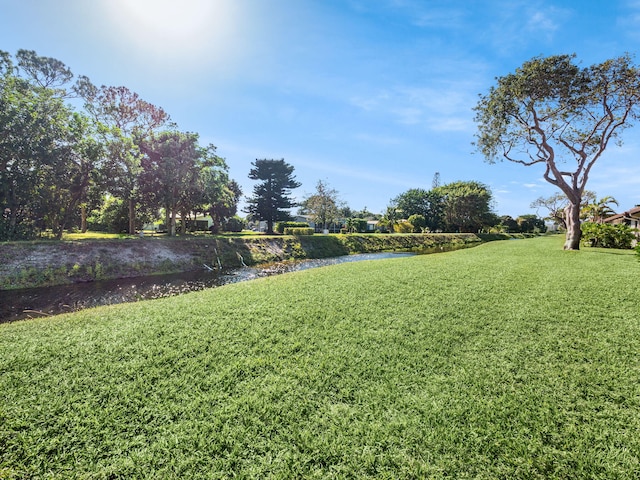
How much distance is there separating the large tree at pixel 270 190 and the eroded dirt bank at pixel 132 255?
1448cm

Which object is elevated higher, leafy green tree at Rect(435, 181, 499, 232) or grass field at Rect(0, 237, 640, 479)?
leafy green tree at Rect(435, 181, 499, 232)

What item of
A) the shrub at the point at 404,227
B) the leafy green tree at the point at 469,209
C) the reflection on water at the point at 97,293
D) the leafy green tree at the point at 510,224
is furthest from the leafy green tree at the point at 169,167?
the leafy green tree at the point at 510,224

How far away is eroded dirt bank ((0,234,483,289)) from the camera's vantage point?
457 inches

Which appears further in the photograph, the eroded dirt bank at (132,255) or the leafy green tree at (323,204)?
the leafy green tree at (323,204)

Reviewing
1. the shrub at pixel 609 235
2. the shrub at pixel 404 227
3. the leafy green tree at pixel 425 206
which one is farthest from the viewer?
the leafy green tree at pixel 425 206

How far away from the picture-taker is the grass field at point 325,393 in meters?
2.43

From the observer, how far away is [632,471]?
233cm

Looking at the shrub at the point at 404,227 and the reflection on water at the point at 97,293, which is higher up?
the shrub at the point at 404,227

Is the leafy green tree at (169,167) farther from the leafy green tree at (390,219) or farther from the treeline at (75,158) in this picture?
the leafy green tree at (390,219)

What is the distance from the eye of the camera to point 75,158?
54.2 ft

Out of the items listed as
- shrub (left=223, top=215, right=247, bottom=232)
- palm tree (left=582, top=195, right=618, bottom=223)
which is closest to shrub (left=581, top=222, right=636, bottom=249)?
palm tree (left=582, top=195, right=618, bottom=223)

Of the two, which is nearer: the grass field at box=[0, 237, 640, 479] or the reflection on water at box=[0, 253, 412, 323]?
the grass field at box=[0, 237, 640, 479]

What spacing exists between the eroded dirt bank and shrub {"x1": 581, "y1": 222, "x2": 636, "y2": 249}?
19161mm

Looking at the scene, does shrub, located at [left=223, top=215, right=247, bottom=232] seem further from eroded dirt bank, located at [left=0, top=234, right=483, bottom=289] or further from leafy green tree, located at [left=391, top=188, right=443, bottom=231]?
leafy green tree, located at [left=391, top=188, right=443, bottom=231]
